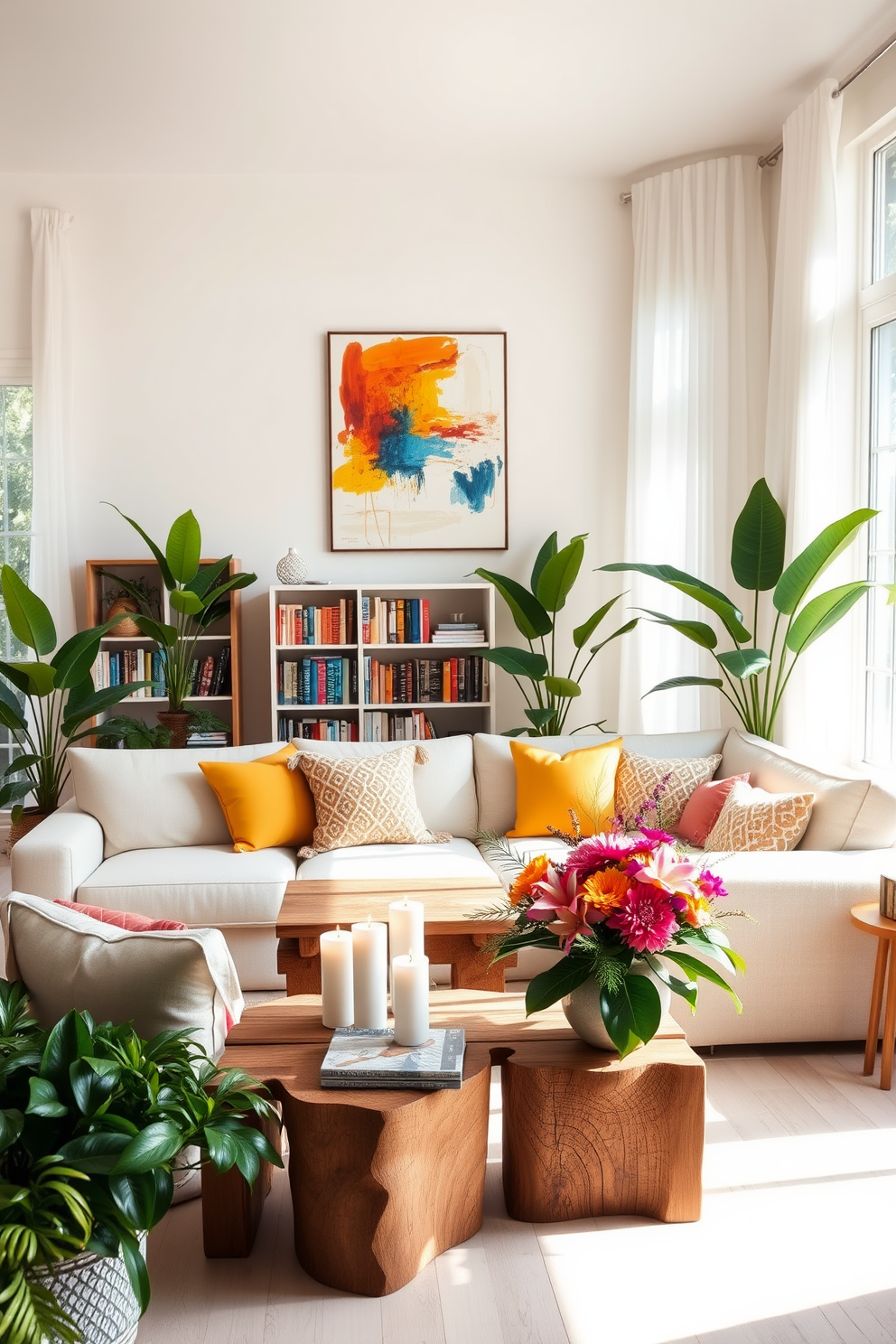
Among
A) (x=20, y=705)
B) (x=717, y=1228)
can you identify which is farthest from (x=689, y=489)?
(x=717, y=1228)

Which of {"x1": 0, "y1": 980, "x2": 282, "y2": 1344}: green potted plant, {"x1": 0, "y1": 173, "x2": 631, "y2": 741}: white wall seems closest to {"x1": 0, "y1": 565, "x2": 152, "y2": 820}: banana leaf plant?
{"x1": 0, "y1": 173, "x2": 631, "y2": 741}: white wall

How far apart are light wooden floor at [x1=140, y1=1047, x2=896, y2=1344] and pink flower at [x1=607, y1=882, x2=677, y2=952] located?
25.1 inches

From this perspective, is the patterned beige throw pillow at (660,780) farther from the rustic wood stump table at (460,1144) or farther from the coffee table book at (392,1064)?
the coffee table book at (392,1064)

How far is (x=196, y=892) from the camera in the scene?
351 cm

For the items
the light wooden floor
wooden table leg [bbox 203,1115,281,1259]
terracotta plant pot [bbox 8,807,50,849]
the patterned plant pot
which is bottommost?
the light wooden floor

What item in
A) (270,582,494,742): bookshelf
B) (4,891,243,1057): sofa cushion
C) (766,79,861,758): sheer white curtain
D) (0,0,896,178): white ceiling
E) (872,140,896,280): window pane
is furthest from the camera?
(270,582,494,742): bookshelf

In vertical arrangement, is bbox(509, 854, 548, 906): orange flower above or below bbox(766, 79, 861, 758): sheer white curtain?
below

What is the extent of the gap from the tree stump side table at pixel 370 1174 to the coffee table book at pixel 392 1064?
0.8 inches

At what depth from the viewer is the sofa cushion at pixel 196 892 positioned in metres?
3.49

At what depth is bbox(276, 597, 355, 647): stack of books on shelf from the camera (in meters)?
5.46

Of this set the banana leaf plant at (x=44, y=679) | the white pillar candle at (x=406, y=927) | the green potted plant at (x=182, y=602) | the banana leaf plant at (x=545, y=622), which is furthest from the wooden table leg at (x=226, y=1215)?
the green potted plant at (x=182, y=602)

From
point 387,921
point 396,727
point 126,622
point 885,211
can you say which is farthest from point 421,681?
point 885,211

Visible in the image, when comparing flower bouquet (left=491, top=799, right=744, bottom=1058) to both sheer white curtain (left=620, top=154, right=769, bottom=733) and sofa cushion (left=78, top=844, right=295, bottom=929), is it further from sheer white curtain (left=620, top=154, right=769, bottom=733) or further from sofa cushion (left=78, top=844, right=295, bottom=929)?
sheer white curtain (left=620, top=154, right=769, bottom=733)

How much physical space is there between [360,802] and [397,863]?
289mm
